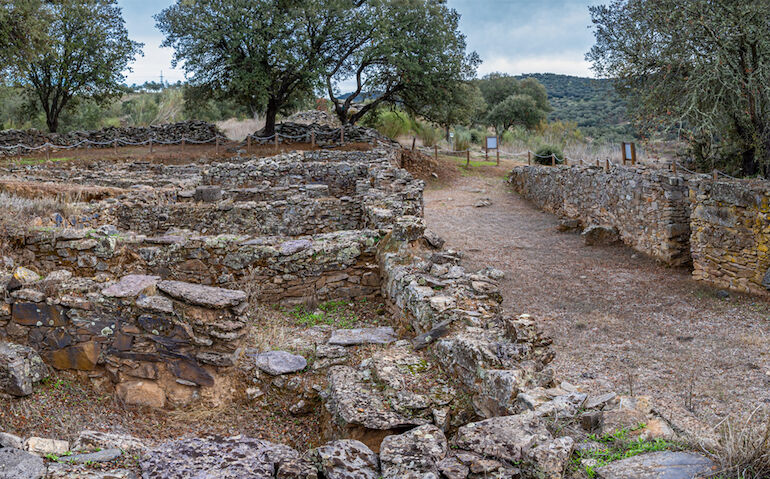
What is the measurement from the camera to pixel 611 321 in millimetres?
8797

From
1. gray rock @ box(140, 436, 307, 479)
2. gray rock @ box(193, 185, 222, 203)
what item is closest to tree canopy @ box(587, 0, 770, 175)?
gray rock @ box(193, 185, 222, 203)

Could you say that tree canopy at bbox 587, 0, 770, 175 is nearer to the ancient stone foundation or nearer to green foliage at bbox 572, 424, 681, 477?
the ancient stone foundation

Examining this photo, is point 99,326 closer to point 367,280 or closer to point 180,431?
point 180,431

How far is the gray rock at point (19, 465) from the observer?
294 cm

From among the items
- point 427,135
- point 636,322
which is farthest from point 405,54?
point 636,322

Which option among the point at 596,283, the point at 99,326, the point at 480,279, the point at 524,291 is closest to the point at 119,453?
the point at 99,326

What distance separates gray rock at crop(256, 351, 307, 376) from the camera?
514 centimetres

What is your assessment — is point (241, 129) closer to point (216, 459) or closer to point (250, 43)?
point (250, 43)

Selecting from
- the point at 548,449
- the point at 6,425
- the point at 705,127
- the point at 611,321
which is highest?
the point at 705,127

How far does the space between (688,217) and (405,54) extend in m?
18.4

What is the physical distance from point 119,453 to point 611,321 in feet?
25.0

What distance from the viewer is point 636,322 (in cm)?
873

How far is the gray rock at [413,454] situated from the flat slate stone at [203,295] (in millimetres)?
2271

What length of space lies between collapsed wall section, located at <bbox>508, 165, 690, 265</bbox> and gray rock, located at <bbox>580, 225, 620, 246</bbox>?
206 millimetres
